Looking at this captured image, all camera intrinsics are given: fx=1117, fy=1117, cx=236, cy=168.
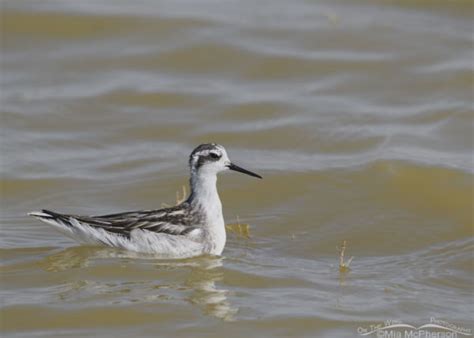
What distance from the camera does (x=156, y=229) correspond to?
38.2 ft

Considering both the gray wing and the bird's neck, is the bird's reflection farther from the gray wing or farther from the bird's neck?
the bird's neck

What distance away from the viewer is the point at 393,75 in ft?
57.3

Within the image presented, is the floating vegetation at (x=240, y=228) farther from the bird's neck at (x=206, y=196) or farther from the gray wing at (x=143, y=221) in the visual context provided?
the gray wing at (x=143, y=221)

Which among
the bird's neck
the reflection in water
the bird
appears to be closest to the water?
the reflection in water

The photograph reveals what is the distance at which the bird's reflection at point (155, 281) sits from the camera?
10367 millimetres

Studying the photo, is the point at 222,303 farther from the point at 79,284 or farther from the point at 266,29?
the point at 266,29

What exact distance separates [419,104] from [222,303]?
707 cm

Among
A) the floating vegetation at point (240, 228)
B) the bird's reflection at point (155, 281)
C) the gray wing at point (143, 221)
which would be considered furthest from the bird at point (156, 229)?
the floating vegetation at point (240, 228)

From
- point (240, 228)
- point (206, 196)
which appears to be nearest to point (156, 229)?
point (206, 196)

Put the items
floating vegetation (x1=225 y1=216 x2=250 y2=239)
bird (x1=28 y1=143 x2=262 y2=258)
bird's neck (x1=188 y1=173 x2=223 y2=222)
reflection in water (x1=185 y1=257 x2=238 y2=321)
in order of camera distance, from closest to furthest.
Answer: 1. reflection in water (x1=185 y1=257 x2=238 y2=321)
2. bird (x1=28 y1=143 x2=262 y2=258)
3. bird's neck (x1=188 y1=173 x2=223 y2=222)
4. floating vegetation (x1=225 y1=216 x2=250 y2=239)

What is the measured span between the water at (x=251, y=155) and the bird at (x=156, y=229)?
0.56 ft

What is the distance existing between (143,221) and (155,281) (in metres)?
1.04

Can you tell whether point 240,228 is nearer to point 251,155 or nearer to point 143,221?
point 143,221

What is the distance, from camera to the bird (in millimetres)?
11555
